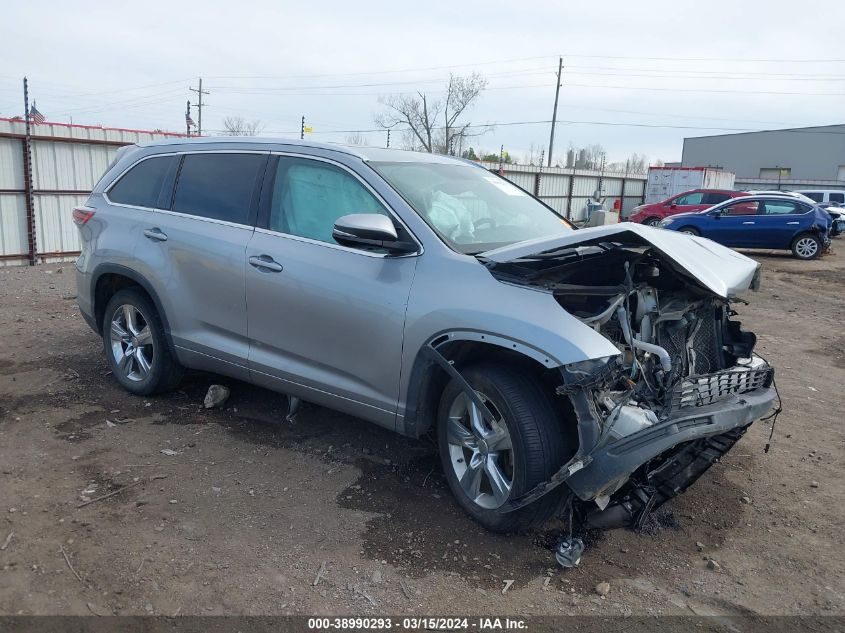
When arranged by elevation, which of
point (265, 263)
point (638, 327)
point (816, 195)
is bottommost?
Answer: point (638, 327)

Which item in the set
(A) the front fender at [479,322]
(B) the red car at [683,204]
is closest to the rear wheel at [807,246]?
(B) the red car at [683,204]

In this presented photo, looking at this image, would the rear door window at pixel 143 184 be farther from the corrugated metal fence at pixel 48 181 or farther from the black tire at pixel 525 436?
the corrugated metal fence at pixel 48 181

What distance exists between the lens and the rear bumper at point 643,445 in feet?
9.58

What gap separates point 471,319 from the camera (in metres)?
3.35

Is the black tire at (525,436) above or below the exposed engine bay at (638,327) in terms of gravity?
below

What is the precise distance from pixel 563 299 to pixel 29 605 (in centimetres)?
268

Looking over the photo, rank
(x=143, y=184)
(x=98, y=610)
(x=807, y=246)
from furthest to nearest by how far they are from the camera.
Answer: (x=807, y=246) < (x=143, y=184) < (x=98, y=610)

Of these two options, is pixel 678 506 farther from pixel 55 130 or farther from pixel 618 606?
pixel 55 130

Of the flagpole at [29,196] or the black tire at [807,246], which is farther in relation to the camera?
the black tire at [807,246]

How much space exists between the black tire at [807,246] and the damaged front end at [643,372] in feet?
54.6

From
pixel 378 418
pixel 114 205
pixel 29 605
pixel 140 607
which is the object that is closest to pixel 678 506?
pixel 378 418

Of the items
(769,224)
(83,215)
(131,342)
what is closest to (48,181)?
(83,215)

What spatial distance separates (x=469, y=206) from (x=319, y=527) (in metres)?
2.03

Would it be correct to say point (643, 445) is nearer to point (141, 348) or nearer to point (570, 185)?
point (141, 348)
